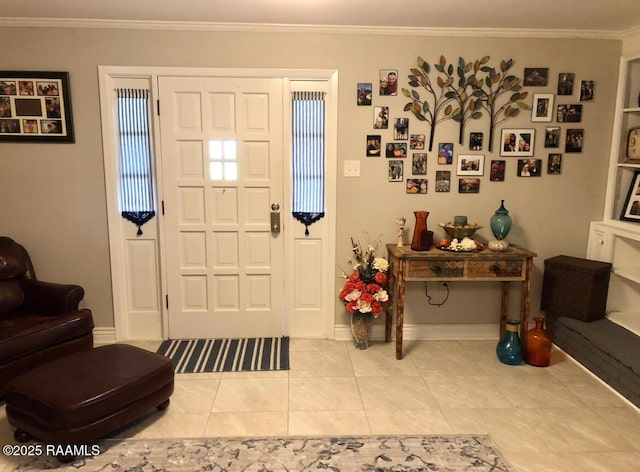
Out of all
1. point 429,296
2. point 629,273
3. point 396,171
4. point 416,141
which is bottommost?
point 429,296

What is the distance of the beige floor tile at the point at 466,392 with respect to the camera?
285cm

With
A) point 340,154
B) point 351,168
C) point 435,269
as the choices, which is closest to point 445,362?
point 435,269

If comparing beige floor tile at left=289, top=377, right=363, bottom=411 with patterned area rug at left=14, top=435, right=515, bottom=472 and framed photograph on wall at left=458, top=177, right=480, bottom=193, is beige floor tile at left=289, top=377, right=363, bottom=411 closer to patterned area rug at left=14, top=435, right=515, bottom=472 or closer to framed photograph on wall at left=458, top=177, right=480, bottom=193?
patterned area rug at left=14, top=435, right=515, bottom=472

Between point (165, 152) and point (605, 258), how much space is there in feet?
11.1

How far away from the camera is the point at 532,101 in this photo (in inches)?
139

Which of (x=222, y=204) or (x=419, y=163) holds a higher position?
(x=419, y=163)

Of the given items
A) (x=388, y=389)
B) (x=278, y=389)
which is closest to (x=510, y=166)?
(x=388, y=389)

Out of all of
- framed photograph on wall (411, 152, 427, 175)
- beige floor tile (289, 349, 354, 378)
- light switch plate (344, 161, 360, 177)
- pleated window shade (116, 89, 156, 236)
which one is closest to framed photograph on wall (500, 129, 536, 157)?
framed photograph on wall (411, 152, 427, 175)

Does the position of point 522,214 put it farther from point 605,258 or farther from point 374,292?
point 374,292

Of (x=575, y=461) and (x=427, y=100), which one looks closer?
(x=575, y=461)

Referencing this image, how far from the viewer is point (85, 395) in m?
2.27

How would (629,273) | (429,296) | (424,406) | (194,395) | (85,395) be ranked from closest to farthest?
1. (85,395)
2. (424,406)
3. (194,395)
4. (629,273)
5. (429,296)

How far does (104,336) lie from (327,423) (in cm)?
204

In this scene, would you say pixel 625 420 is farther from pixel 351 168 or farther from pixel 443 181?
pixel 351 168
